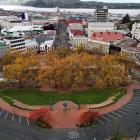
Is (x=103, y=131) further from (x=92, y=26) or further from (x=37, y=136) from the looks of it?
(x=92, y=26)

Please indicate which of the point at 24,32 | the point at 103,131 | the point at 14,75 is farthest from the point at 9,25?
the point at 103,131

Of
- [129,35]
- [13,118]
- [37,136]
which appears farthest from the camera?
[129,35]

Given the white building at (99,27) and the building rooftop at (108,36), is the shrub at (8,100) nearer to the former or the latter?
the building rooftop at (108,36)

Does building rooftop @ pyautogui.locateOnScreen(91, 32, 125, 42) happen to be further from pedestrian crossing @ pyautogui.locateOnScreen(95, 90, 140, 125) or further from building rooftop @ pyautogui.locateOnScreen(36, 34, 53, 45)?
pedestrian crossing @ pyautogui.locateOnScreen(95, 90, 140, 125)

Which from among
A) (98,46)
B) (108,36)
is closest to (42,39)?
(98,46)

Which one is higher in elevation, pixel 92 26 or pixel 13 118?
pixel 92 26

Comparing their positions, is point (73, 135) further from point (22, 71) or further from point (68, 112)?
point (22, 71)

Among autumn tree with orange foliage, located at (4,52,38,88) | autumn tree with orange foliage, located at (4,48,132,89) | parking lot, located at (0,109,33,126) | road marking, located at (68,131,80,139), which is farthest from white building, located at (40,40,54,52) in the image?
road marking, located at (68,131,80,139)

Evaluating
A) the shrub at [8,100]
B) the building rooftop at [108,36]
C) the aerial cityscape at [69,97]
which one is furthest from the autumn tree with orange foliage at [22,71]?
the building rooftop at [108,36]
